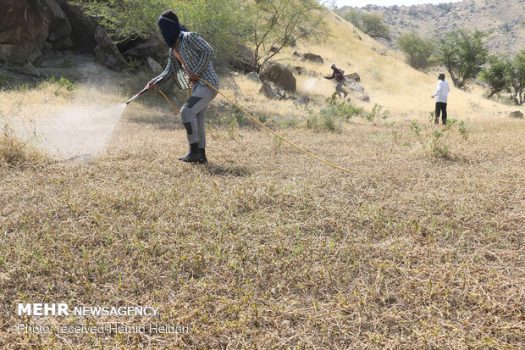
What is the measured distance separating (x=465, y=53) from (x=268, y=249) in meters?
40.0

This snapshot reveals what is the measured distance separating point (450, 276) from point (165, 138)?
5848mm

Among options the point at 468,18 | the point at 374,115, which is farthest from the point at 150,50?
the point at 468,18

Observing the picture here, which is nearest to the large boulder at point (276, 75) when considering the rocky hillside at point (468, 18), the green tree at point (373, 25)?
the green tree at point (373, 25)

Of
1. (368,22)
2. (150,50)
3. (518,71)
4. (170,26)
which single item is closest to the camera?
(170,26)

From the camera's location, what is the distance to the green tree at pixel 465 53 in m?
36.4

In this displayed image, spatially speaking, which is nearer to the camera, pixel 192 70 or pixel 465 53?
pixel 192 70

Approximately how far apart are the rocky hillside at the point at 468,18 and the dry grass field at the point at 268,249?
9923 centimetres

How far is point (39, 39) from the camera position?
13625mm

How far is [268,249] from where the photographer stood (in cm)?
321

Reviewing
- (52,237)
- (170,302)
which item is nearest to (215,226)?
(170,302)

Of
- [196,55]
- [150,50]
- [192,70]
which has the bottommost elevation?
[192,70]

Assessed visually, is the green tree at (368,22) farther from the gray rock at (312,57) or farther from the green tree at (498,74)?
the gray rock at (312,57)

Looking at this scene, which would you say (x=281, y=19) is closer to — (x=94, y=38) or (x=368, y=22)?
(x=94, y=38)

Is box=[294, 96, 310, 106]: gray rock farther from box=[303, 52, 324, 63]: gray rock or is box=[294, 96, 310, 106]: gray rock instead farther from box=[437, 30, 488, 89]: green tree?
box=[437, 30, 488, 89]: green tree
